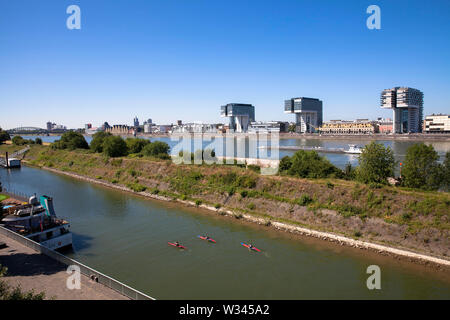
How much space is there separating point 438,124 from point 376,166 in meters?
97.4

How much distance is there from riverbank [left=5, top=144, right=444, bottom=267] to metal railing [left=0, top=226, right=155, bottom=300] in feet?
35.1

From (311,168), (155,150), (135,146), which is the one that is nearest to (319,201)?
(311,168)

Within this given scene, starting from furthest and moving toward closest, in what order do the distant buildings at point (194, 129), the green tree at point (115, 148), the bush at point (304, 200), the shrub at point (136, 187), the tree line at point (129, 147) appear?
the distant buildings at point (194, 129), the green tree at point (115, 148), the tree line at point (129, 147), the shrub at point (136, 187), the bush at point (304, 200)

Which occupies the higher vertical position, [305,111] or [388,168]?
[305,111]

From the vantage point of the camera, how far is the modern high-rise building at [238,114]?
13812 centimetres

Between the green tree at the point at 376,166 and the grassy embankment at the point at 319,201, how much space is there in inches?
38.4

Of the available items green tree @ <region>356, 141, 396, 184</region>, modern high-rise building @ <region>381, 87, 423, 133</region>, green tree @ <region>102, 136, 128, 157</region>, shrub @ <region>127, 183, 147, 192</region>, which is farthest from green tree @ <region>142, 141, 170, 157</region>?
modern high-rise building @ <region>381, 87, 423, 133</region>

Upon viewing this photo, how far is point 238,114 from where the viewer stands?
13875cm

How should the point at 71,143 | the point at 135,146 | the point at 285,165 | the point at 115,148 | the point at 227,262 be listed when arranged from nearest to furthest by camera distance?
the point at 227,262 < the point at 285,165 < the point at 115,148 < the point at 135,146 < the point at 71,143

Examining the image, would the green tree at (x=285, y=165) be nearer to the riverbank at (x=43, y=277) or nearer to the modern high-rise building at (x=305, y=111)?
the riverbank at (x=43, y=277)

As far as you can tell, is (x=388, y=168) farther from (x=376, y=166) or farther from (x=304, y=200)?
(x=304, y=200)

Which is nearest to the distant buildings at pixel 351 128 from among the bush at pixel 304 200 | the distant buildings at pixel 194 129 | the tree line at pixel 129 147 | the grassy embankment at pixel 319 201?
the distant buildings at pixel 194 129

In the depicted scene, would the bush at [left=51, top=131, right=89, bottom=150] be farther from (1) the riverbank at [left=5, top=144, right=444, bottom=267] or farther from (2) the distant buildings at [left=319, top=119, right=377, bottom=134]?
(2) the distant buildings at [left=319, top=119, right=377, bottom=134]

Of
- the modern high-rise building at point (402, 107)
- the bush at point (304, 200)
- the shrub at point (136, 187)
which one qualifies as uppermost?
the modern high-rise building at point (402, 107)
